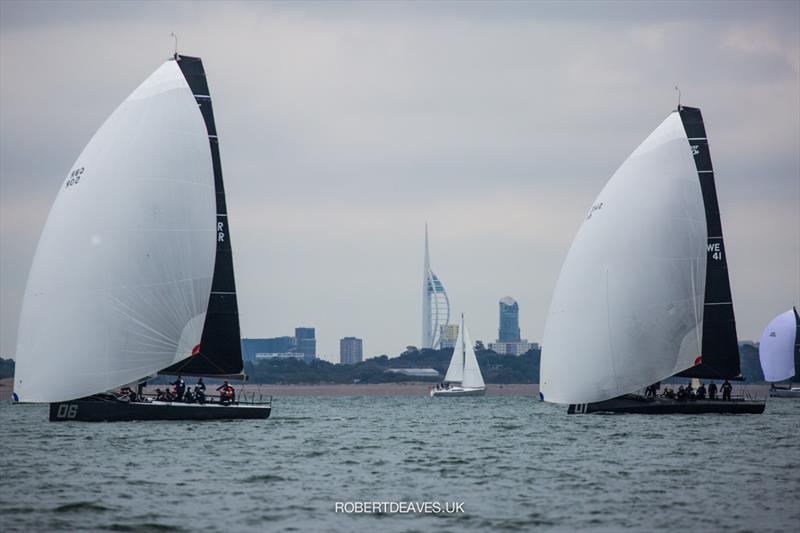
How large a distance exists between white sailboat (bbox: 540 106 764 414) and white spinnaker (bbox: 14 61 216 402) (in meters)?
16.1

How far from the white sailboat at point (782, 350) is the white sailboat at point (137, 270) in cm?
7812

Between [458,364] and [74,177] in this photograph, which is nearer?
[74,177]

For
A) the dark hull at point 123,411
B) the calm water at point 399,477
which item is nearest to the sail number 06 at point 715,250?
the calm water at point 399,477

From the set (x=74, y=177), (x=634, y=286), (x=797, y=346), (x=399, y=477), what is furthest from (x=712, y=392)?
(x=797, y=346)

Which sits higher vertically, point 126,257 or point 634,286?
point 126,257

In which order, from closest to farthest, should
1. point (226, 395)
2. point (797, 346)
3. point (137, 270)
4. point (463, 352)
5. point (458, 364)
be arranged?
point (137, 270) < point (226, 395) < point (797, 346) < point (463, 352) < point (458, 364)

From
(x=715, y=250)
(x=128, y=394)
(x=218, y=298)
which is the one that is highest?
(x=715, y=250)

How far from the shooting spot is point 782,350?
384 ft

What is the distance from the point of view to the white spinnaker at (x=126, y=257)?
46250 millimetres

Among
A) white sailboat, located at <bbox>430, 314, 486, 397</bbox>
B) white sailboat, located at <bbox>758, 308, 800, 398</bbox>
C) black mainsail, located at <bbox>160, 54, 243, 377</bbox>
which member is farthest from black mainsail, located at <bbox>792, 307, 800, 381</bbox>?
black mainsail, located at <bbox>160, 54, 243, 377</bbox>

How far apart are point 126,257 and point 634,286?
70.5ft

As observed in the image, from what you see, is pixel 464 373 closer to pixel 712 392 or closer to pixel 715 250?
pixel 712 392

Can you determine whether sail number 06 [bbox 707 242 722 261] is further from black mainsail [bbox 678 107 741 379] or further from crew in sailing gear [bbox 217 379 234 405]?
crew in sailing gear [bbox 217 379 234 405]

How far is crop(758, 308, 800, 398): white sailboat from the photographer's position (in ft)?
380
